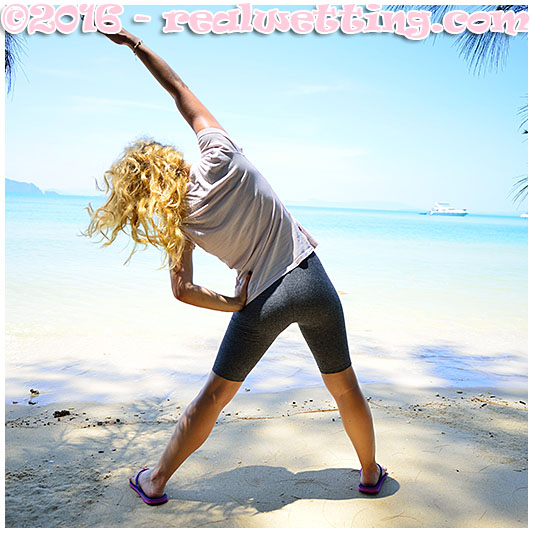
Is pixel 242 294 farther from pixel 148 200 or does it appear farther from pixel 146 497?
pixel 146 497

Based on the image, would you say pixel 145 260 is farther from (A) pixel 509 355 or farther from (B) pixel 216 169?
(B) pixel 216 169

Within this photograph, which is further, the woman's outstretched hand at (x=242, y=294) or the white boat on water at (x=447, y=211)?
the white boat on water at (x=447, y=211)

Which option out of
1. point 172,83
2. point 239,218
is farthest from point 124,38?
point 239,218

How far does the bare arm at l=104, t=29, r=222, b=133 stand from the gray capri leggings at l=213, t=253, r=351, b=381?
2.05 feet

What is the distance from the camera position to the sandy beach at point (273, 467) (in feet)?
6.95

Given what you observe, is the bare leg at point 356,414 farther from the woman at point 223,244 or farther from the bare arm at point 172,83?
the bare arm at point 172,83

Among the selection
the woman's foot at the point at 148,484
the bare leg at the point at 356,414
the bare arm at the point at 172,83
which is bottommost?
the woman's foot at the point at 148,484

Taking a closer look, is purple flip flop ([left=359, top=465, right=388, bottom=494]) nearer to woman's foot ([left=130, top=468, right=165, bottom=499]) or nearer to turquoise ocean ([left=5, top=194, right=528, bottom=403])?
woman's foot ([left=130, top=468, right=165, bottom=499])

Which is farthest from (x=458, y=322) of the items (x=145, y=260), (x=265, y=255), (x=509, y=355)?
(x=145, y=260)

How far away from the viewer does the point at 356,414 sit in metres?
2.23

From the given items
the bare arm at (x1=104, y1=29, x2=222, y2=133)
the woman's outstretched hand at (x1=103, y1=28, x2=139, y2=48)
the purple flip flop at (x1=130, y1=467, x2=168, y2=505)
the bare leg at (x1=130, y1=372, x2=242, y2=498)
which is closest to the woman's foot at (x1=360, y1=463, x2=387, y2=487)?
the bare leg at (x1=130, y1=372, x2=242, y2=498)

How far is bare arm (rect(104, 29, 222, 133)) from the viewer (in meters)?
2.05

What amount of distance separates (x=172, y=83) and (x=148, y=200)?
48 cm

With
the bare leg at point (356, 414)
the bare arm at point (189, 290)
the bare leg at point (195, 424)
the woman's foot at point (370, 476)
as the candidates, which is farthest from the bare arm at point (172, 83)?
the woman's foot at point (370, 476)
